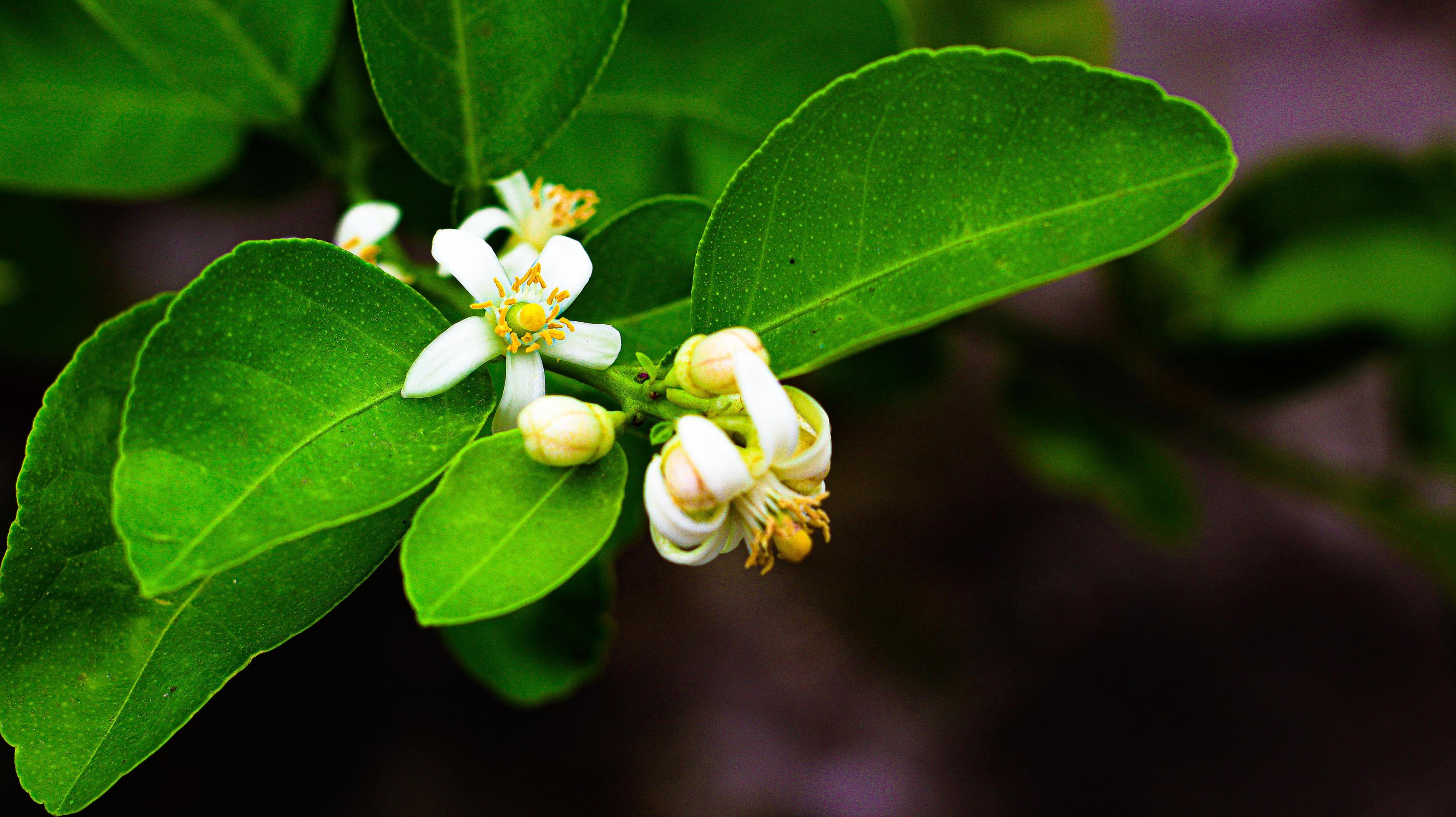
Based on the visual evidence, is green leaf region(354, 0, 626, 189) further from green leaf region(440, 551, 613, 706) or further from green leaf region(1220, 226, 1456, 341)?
green leaf region(1220, 226, 1456, 341)

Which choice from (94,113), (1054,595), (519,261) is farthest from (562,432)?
(1054,595)

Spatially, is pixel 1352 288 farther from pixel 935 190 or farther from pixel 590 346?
pixel 590 346

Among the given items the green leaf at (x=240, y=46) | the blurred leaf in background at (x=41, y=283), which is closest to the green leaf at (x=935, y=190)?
the green leaf at (x=240, y=46)

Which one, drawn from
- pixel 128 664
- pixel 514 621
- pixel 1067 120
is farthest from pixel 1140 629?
pixel 128 664

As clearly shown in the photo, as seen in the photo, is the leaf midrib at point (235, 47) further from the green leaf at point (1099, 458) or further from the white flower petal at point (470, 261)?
the green leaf at point (1099, 458)

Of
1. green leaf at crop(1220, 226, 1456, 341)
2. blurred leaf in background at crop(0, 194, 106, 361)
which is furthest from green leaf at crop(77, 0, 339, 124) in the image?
green leaf at crop(1220, 226, 1456, 341)
